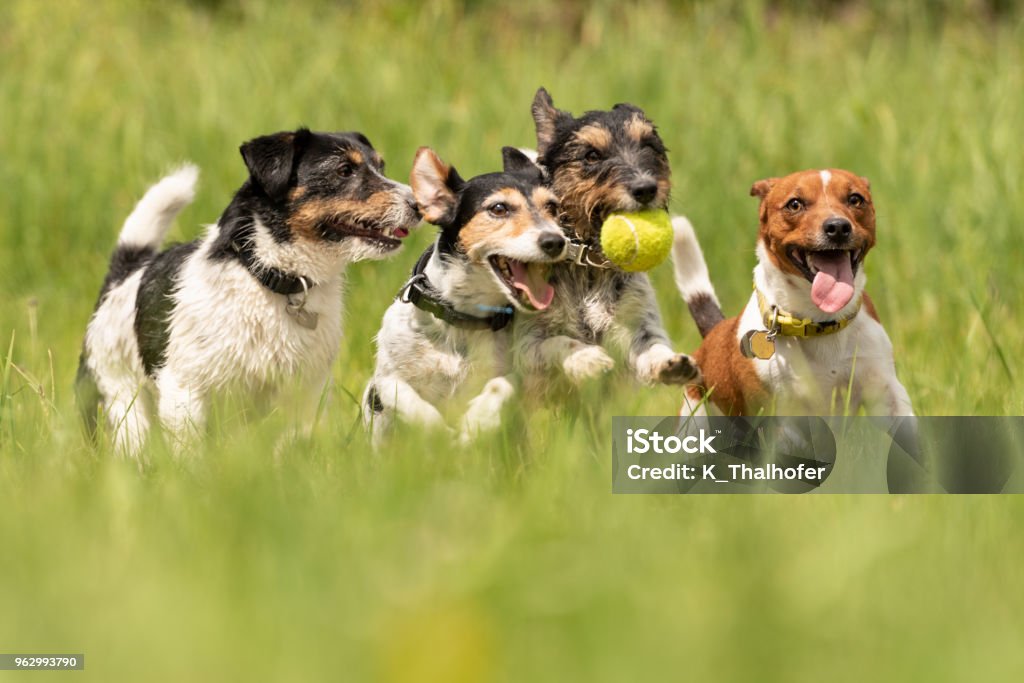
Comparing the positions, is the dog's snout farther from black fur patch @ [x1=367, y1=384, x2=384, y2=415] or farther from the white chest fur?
black fur patch @ [x1=367, y1=384, x2=384, y2=415]

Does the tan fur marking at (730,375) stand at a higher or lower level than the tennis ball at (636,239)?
lower

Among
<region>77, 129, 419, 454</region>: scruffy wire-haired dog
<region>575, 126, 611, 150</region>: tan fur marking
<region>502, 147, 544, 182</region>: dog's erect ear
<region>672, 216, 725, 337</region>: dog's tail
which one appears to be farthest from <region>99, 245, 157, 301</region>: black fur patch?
<region>672, 216, 725, 337</region>: dog's tail

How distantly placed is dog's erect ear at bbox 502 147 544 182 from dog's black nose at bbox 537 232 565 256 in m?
0.45

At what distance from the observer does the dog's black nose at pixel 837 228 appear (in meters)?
4.67

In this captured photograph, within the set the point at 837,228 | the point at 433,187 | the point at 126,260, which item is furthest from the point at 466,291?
the point at 126,260

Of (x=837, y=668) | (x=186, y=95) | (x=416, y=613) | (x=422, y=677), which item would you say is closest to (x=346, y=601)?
(x=416, y=613)

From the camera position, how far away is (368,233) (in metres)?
5.08

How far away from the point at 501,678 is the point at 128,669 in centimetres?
76

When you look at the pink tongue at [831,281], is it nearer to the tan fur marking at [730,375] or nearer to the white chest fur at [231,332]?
the tan fur marking at [730,375]

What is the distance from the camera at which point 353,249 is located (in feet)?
16.6

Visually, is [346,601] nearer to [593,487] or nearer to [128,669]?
[128,669]

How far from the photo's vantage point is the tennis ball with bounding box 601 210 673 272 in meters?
4.49

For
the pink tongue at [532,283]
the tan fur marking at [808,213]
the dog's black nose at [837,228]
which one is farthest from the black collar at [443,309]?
the dog's black nose at [837,228]

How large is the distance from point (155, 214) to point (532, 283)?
6.87 feet
